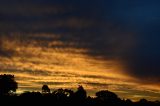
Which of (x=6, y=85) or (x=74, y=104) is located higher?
(x=6, y=85)

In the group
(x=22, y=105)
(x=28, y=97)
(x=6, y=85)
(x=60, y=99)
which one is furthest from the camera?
(x=6, y=85)

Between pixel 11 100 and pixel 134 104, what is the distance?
54697 mm

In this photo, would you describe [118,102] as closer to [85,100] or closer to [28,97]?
[85,100]

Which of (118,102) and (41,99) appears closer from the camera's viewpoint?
(41,99)

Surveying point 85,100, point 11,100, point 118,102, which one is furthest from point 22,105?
point 118,102

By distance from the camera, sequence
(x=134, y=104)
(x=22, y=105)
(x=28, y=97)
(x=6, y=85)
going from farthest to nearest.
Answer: (x=6, y=85), (x=134, y=104), (x=28, y=97), (x=22, y=105)

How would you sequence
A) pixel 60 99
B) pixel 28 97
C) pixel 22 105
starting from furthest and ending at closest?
pixel 60 99
pixel 28 97
pixel 22 105

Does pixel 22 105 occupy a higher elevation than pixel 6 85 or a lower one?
lower

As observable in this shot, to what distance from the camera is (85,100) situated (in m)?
156

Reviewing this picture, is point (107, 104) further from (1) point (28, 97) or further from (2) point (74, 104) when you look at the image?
(1) point (28, 97)

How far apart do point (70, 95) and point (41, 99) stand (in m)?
26.8

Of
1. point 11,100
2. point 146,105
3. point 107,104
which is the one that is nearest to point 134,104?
point 146,105

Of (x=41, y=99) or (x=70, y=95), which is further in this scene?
(x=70, y=95)

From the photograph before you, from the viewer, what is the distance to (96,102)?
154 metres
